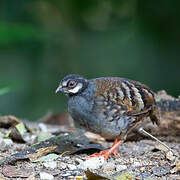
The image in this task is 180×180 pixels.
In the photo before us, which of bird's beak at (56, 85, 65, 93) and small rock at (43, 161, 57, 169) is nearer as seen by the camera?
small rock at (43, 161, 57, 169)

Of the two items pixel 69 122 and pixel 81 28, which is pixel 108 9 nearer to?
pixel 81 28

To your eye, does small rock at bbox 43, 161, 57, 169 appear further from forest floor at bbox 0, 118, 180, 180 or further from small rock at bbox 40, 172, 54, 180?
small rock at bbox 40, 172, 54, 180

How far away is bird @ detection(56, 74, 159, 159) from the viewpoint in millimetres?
4223

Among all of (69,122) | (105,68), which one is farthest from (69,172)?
(105,68)

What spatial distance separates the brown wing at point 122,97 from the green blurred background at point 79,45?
4.52m

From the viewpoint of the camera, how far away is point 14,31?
9.70m

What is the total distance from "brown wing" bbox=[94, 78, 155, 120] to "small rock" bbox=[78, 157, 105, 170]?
1.92 feet

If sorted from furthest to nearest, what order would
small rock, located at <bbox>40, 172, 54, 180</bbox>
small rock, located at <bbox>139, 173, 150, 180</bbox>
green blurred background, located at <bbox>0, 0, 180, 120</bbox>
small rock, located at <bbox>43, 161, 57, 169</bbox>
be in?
A: green blurred background, located at <bbox>0, 0, 180, 120</bbox>, small rock, located at <bbox>43, 161, 57, 169</bbox>, small rock, located at <bbox>139, 173, 150, 180</bbox>, small rock, located at <bbox>40, 172, 54, 180</bbox>

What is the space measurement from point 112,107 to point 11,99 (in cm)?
593

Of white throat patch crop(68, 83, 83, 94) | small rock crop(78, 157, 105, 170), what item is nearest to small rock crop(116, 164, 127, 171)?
small rock crop(78, 157, 105, 170)

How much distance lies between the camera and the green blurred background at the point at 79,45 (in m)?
9.39

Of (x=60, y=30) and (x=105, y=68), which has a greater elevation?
(x=60, y=30)

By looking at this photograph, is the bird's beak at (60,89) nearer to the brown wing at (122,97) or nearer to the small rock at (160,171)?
the brown wing at (122,97)

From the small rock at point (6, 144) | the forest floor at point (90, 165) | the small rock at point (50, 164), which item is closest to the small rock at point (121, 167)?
the forest floor at point (90, 165)
